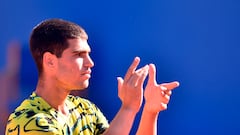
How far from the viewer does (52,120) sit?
61.2 inches

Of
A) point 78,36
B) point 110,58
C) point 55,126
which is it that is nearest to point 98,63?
point 110,58

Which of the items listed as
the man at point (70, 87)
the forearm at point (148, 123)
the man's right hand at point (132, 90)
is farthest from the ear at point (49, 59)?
the forearm at point (148, 123)

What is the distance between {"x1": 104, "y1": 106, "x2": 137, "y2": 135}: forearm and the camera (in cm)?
154

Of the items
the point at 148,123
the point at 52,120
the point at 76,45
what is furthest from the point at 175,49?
the point at 52,120

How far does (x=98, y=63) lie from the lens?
2074 millimetres

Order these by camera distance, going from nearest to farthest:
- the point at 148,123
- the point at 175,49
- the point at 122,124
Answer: the point at 122,124
the point at 148,123
the point at 175,49

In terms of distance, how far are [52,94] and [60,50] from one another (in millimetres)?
153

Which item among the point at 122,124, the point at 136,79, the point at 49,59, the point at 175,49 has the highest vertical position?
the point at 175,49

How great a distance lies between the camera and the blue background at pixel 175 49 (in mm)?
1840

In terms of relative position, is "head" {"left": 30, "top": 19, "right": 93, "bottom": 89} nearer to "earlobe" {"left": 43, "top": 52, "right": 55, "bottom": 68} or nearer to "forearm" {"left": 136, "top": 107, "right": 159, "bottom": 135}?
"earlobe" {"left": 43, "top": 52, "right": 55, "bottom": 68}

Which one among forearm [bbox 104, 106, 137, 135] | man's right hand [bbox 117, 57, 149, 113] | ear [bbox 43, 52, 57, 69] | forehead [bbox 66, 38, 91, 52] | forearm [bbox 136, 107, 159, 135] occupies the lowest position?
forearm [bbox 104, 106, 137, 135]

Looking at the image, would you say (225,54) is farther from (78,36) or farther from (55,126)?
(55,126)

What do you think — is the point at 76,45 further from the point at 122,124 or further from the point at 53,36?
the point at 122,124

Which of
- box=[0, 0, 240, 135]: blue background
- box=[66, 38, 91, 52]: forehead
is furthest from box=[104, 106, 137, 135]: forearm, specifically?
box=[0, 0, 240, 135]: blue background
